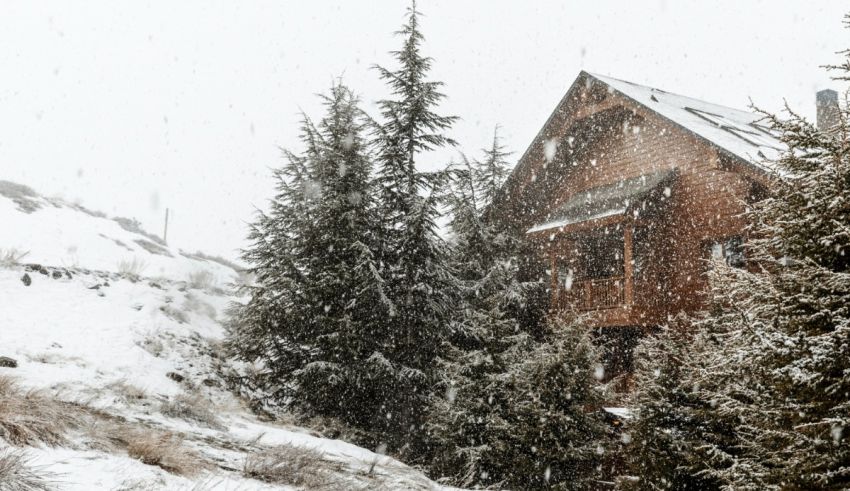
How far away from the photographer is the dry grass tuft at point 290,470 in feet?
18.7

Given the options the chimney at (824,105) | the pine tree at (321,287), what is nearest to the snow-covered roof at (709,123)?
the chimney at (824,105)

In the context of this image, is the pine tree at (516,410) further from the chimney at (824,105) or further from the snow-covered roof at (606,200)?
the chimney at (824,105)

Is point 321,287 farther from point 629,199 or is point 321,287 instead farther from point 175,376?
point 629,199

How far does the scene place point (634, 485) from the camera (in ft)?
30.3

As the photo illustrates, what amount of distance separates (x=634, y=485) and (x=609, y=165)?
11.3 metres

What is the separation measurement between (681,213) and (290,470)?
13.3m

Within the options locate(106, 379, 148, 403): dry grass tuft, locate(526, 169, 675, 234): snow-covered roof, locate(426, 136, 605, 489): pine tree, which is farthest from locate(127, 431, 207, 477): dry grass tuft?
locate(526, 169, 675, 234): snow-covered roof

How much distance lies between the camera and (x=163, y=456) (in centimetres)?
522

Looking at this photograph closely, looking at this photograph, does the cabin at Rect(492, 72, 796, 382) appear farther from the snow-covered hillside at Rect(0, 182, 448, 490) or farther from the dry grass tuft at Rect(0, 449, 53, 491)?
the dry grass tuft at Rect(0, 449, 53, 491)

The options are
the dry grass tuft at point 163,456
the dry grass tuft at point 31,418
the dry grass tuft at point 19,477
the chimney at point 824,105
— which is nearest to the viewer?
the dry grass tuft at point 19,477

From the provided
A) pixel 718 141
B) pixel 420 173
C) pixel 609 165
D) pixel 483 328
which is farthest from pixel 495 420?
pixel 609 165

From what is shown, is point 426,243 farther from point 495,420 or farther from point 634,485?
point 634,485

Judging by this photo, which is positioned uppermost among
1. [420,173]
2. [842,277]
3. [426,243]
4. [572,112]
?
[572,112]

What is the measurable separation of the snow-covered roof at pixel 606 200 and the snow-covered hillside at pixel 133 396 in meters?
9.20
